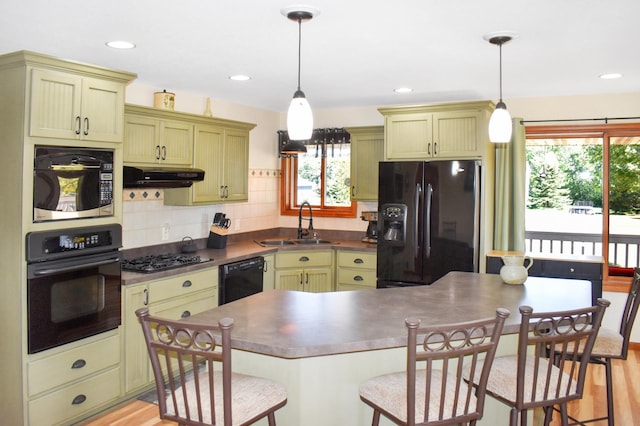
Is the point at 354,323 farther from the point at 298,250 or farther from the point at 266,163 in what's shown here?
the point at 266,163

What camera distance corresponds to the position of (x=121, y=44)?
3.29 metres

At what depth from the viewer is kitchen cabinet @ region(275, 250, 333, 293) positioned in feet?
17.2

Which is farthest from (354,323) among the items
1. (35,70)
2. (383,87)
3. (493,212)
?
(493,212)

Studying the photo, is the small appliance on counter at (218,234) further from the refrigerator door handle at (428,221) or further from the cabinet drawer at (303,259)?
the refrigerator door handle at (428,221)

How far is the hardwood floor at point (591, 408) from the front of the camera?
337cm

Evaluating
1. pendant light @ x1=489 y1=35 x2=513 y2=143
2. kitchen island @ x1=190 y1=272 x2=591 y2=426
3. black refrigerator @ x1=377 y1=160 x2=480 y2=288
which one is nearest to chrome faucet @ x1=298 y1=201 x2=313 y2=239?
black refrigerator @ x1=377 y1=160 x2=480 y2=288

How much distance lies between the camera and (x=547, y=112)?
508 cm

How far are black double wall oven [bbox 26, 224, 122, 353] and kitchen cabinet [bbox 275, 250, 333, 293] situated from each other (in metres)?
1.97

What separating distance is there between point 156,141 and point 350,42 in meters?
1.85

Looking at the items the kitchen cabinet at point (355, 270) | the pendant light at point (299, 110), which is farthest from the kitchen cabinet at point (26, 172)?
the kitchen cabinet at point (355, 270)

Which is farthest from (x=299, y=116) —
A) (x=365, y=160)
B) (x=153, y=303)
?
(x=365, y=160)

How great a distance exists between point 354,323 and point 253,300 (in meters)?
0.65

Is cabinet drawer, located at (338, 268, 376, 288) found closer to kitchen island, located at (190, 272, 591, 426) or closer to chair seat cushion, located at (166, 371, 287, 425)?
kitchen island, located at (190, 272, 591, 426)

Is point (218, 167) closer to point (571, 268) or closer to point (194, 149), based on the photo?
point (194, 149)
